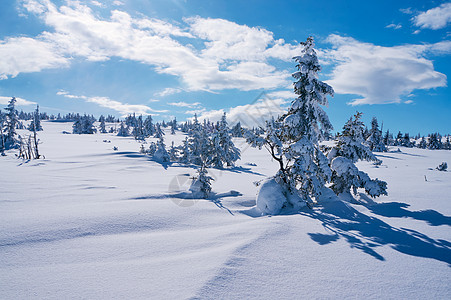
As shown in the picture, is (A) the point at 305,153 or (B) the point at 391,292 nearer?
(B) the point at 391,292

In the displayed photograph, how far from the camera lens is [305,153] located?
32.6 feet

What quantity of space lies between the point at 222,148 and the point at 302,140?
22.5m

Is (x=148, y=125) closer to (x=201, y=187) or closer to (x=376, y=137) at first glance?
(x=376, y=137)

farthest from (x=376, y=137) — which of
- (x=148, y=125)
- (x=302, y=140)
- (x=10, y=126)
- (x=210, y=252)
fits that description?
(x=10, y=126)

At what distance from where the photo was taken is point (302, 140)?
9.78 meters

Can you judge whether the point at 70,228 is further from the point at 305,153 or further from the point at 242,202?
the point at 305,153

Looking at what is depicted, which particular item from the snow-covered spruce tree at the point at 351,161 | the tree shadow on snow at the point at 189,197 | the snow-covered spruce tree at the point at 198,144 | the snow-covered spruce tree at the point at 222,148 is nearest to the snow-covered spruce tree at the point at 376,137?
the snow-covered spruce tree at the point at 222,148

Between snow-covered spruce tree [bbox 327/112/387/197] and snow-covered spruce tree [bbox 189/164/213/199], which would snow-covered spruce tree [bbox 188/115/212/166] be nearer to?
snow-covered spruce tree [bbox 189/164/213/199]

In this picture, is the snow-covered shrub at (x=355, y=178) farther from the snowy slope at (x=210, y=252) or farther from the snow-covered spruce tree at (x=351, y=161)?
the snowy slope at (x=210, y=252)

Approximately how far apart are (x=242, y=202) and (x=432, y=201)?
957 cm

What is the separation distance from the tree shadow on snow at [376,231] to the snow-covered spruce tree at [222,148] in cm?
2198

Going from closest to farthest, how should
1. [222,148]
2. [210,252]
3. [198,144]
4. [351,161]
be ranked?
1. [210,252]
2. [351,161]
3. [222,148]
4. [198,144]

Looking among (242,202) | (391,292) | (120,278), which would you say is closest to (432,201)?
(242,202)

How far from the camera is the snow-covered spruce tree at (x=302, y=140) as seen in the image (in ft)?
31.8
